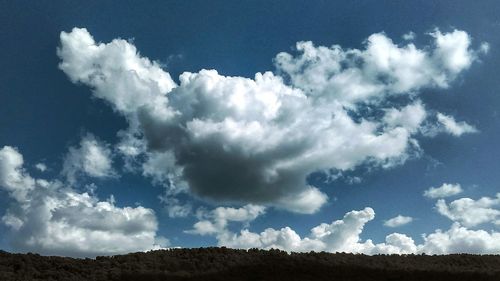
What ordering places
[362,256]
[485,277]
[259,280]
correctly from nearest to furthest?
[259,280]
[485,277]
[362,256]

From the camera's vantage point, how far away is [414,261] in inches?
1422

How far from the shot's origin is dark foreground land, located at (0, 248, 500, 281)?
3028 cm

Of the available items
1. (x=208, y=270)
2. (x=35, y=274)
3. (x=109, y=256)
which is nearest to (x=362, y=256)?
(x=208, y=270)

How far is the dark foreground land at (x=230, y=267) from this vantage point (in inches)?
1192

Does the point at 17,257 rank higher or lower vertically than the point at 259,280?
higher

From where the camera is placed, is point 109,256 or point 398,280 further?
point 109,256

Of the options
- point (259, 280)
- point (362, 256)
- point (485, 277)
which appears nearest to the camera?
point (259, 280)

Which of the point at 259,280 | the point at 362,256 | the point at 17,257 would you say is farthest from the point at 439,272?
the point at 17,257

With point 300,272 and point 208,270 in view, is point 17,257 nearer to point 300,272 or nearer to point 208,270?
point 208,270

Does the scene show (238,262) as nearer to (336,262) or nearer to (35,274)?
(336,262)

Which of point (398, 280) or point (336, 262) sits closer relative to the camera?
point (398, 280)

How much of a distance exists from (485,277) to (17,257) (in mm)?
29145

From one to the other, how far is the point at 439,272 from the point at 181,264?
52.6ft

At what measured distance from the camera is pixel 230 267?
31.8 meters
